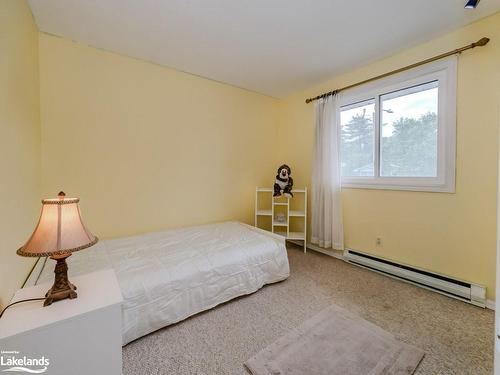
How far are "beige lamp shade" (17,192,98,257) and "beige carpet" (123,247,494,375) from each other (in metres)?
0.89

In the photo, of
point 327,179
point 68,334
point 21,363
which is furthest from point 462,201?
point 21,363

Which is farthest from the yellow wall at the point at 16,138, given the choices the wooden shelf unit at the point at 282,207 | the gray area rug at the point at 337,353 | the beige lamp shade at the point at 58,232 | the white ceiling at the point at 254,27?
the wooden shelf unit at the point at 282,207

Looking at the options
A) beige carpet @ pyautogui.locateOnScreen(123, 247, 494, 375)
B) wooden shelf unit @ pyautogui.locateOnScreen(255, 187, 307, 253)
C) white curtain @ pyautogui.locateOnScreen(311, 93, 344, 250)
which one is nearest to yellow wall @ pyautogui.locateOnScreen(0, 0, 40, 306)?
beige carpet @ pyautogui.locateOnScreen(123, 247, 494, 375)

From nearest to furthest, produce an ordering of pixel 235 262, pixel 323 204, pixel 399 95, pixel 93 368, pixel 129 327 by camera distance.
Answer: pixel 93 368
pixel 129 327
pixel 235 262
pixel 399 95
pixel 323 204

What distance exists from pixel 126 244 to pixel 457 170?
3259 millimetres

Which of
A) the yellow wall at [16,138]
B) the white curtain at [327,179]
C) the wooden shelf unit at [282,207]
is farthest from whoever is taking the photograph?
the wooden shelf unit at [282,207]

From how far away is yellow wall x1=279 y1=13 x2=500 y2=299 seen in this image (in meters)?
1.82

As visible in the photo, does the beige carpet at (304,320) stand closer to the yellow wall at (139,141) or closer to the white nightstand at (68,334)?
the white nightstand at (68,334)

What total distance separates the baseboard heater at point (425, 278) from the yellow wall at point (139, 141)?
1.75 m

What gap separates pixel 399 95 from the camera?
2402 millimetres

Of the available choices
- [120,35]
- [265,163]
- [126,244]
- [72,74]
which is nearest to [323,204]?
[265,163]

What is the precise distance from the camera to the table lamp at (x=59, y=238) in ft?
2.90

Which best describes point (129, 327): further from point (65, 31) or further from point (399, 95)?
point (399, 95)

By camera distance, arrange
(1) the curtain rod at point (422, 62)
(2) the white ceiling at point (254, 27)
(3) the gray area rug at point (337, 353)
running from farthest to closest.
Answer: (1) the curtain rod at point (422, 62), (2) the white ceiling at point (254, 27), (3) the gray area rug at point (337, 353)
